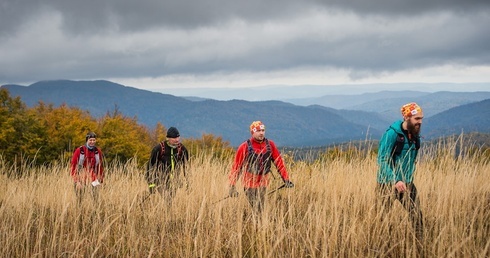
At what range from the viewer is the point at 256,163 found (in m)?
5.39

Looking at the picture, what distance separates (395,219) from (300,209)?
45.2 inches

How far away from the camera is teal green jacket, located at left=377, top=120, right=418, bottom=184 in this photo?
4266 millimetres

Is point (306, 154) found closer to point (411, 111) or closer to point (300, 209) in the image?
point (300, 209)

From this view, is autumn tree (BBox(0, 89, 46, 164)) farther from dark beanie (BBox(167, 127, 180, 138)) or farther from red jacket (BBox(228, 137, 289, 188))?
red jacket (BBox(228, 137, 289, 188))

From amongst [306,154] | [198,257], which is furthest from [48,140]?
[198,257]

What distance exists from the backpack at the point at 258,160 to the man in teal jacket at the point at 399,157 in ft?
4.87

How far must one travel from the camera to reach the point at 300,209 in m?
4.70

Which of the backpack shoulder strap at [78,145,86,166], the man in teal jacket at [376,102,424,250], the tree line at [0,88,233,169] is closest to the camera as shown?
the man in teal jacket at [376,102,424,250]

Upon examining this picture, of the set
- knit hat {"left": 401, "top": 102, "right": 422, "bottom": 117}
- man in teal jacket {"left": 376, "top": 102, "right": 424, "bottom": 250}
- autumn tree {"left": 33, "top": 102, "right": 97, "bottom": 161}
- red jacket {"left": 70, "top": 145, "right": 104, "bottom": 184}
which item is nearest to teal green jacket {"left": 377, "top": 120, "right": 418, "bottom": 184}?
man in teal jacket {"left": 376, "top": 102, "right": 424, "bottom": 250}

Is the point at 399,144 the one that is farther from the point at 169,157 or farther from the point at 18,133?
the point at 18,133

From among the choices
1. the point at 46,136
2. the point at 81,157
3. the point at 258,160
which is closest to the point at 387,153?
the point at 258,160

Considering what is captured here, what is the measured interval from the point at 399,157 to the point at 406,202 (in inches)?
22.5

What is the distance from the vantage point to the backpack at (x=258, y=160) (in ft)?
17.4

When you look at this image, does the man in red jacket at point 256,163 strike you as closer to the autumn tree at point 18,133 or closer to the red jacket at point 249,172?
the red jacket at point 249,172
